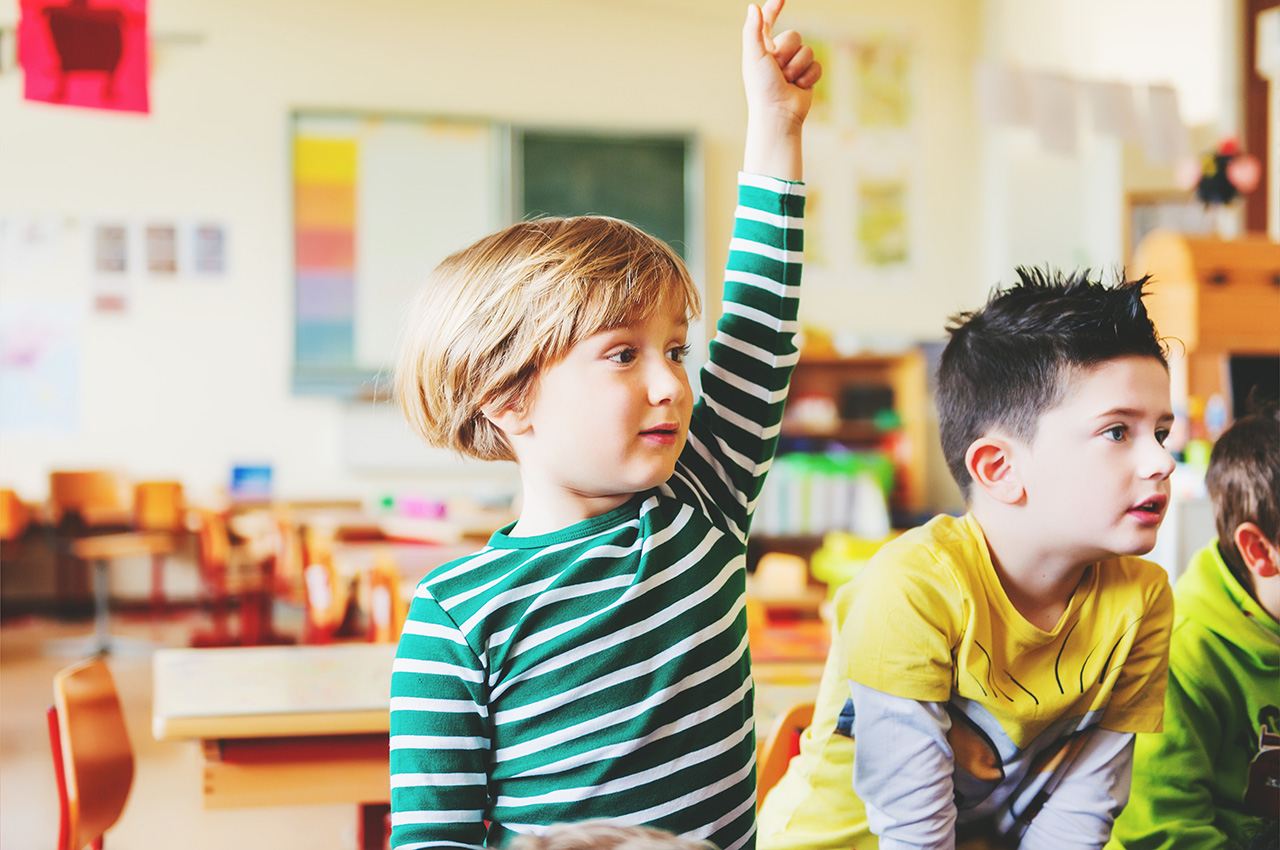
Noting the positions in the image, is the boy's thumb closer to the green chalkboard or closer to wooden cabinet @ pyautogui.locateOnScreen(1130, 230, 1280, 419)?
wooden cabinet @ pyautogui.locateOnScreen(1130, 230, 1280, 419)

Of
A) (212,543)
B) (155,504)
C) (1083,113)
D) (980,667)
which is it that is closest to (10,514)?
(155,504)

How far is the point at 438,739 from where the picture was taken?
83 centimetres

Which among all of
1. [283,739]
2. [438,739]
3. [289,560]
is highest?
[438,739]

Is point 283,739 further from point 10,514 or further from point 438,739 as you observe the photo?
point 10,514

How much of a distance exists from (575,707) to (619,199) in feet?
19.2

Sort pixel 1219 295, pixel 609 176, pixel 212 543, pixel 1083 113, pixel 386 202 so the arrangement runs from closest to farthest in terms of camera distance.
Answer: pixel 1219 295
pixel 1083 113
pixel 212 543
pixel 386 202
pixel 609 176

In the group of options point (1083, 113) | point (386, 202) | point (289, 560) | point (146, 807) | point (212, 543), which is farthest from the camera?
point (386, 202)

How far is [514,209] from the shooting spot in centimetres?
638

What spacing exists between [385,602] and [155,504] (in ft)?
11.3

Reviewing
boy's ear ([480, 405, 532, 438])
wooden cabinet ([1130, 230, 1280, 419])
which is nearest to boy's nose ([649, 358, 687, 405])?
boy's ear ([480, 405, 532, 438])

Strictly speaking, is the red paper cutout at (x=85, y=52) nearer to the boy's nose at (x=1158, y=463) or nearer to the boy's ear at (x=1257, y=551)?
the boy's nose at (x=1158, y=463)

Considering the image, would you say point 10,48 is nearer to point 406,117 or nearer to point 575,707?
point 406,117

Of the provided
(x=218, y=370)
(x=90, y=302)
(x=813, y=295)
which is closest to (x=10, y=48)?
(x=90, y=302)

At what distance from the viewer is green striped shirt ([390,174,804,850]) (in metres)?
0.84
